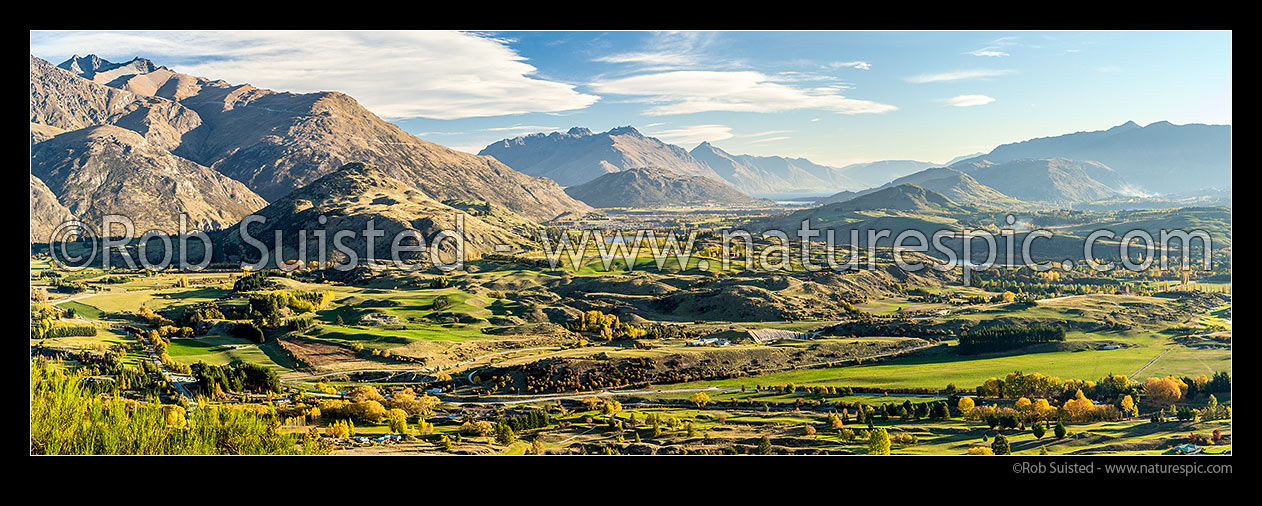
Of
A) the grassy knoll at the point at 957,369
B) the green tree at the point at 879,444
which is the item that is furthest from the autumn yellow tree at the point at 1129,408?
the green tree at the point at 879,444

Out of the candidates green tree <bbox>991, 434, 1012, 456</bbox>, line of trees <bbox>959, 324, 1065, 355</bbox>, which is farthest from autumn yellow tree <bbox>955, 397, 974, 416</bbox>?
line of trees <bbox>959, 324, 1065, 355</bbox>

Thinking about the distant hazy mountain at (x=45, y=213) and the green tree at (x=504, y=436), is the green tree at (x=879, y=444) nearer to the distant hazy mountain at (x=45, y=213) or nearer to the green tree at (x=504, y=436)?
the green tree at (x=504, y=436)

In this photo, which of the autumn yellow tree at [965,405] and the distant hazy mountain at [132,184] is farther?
the distant hazy mountain at [132,184]

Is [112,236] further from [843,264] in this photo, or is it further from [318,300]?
[843,264]

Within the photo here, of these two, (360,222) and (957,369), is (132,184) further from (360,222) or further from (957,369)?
(957,369)
